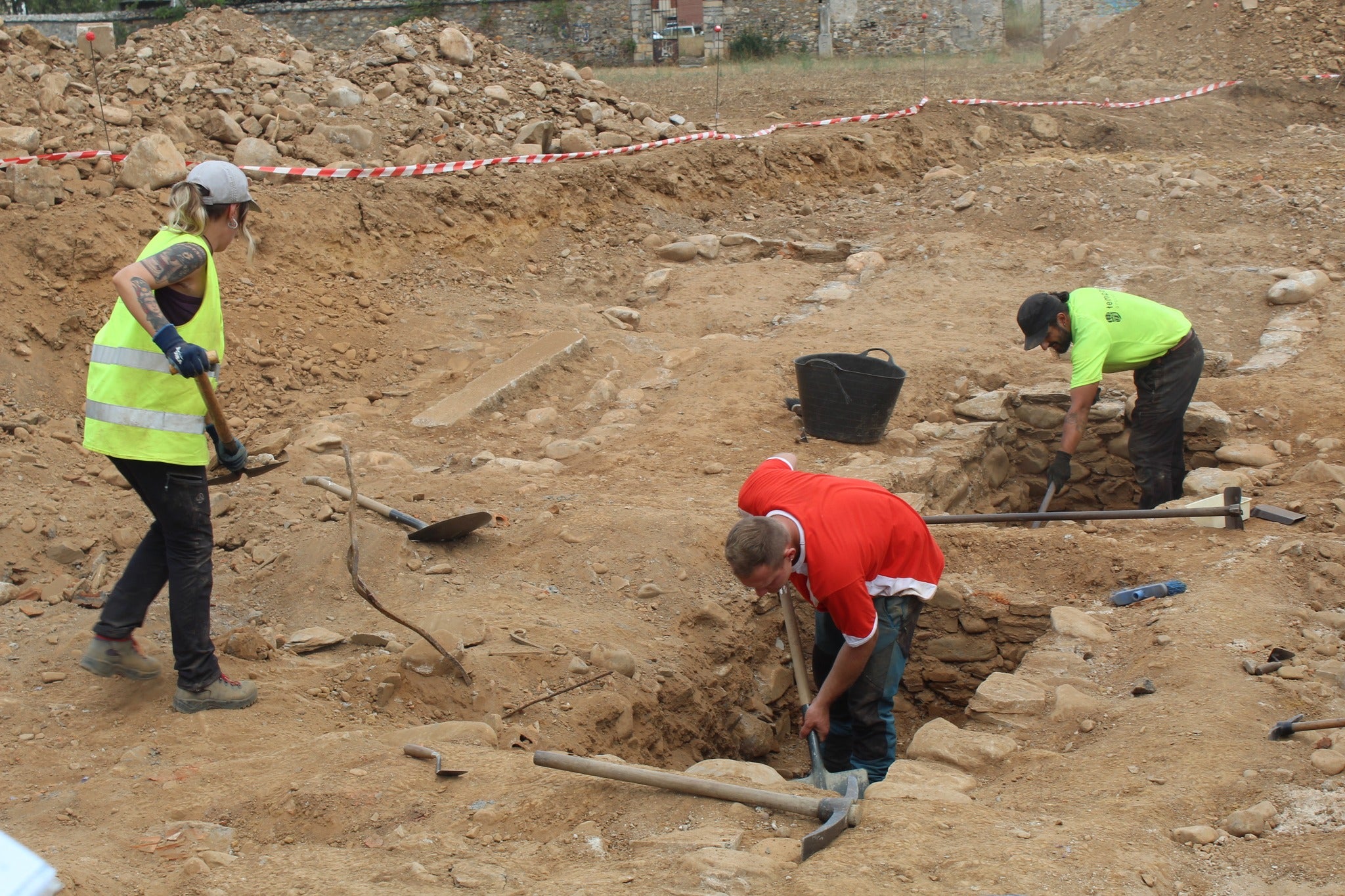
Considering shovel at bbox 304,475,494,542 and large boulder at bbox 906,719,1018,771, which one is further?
shovel at bbox 304,475,494,542

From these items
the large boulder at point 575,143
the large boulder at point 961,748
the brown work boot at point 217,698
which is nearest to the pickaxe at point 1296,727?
the large boulder at point 961,748

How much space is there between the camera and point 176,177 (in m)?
7.64

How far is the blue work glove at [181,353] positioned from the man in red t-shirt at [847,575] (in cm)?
161

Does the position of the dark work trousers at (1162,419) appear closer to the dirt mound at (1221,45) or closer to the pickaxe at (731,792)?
the pickaxe at (731,792)

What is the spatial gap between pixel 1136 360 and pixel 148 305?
488 cm

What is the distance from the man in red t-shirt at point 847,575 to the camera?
299 cm

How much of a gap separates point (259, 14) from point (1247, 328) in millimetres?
25003

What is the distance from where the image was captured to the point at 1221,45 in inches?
649

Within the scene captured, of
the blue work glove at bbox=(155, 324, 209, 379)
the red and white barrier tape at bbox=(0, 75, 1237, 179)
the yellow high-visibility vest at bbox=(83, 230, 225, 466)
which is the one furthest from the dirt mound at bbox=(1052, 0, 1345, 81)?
the blue work glove at bbox=(155, 324, 209, 379)

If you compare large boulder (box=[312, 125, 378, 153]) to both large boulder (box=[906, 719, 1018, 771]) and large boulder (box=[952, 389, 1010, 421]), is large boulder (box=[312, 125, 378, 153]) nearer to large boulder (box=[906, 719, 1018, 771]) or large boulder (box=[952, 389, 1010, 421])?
large boulder (box=[952, 389, 1010, 421])

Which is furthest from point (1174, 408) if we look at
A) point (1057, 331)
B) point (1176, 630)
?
point (1176, 630)

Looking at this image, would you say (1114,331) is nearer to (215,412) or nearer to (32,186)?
(215,412)

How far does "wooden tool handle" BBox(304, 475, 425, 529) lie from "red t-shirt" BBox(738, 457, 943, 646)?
1904 mm

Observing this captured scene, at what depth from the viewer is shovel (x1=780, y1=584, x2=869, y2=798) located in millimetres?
3201
